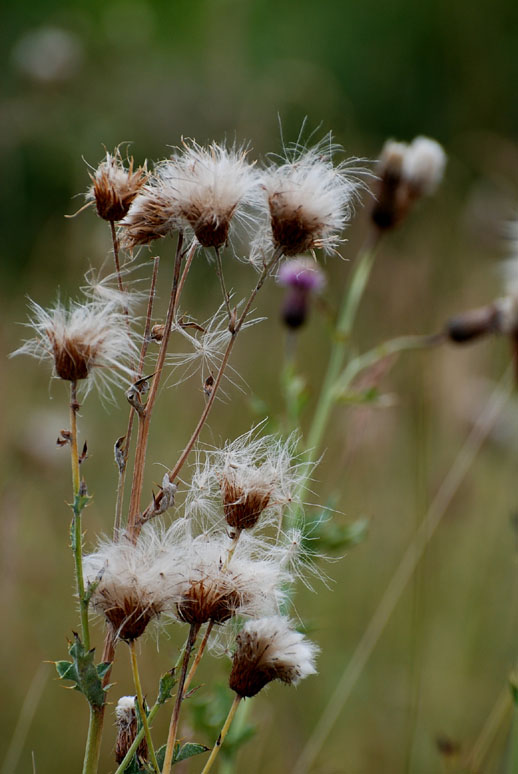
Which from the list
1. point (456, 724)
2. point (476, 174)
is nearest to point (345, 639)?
point (456, 724)

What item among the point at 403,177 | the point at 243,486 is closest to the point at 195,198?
the point at 243,486

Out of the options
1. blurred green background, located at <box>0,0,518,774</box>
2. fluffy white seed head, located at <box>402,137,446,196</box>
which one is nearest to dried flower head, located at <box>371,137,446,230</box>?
fluffy white seed head, located at <box>402,137,446,196</box>

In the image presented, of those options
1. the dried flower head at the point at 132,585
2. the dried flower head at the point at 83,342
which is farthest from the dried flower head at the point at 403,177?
the dried flower head at the point at 132,585

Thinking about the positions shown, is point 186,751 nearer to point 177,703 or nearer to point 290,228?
point 177,703

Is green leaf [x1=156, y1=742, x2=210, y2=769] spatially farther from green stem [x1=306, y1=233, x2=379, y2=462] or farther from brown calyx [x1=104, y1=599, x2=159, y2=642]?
green stem [x1=306, y1=233, x2=379, y2=462]

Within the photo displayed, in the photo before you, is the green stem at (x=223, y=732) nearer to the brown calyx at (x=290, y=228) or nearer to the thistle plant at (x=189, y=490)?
the thistle plant at (x=189, y=490)

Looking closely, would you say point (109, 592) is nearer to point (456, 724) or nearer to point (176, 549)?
point (176, 549)
